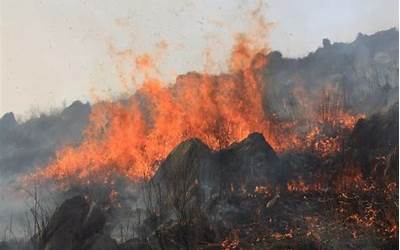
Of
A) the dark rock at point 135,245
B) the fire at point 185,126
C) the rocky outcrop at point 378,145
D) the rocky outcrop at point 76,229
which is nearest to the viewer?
the dark rock at point 135,245

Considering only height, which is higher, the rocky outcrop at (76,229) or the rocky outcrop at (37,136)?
the rocky outcrop at (37,136)

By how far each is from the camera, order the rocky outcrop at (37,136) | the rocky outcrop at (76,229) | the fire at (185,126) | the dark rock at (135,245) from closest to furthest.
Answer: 1. the dark rock at (135,245)
2. the rocky outcrop at (76,229)
3. the fire at (185,126)
4. the rocky outcrop at (37,136)

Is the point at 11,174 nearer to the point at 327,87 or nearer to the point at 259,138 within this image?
the point at 259,138

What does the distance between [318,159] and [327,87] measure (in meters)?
8.00

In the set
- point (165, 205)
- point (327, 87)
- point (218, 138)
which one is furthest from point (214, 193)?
point (327, 87)

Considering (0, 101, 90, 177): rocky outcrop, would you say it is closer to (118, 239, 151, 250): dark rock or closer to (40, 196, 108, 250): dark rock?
(40, 196, 108, 250): dark rock

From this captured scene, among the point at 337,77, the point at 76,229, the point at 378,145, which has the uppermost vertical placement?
the point at 337,77

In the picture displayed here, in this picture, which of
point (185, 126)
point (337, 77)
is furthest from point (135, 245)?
point (337, 77)

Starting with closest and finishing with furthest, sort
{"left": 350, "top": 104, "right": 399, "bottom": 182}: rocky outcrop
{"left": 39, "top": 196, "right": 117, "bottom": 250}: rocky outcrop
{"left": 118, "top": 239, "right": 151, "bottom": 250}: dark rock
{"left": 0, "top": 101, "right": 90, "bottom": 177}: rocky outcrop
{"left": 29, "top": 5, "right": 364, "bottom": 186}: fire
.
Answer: {"left": 118, "top": 239, "right": 151, "bottom": 250}: dark rock
{"left": 39, "top": 196, "right": 117, "bottom": 250}: rocky outcrop
{"left": 350, "top": 104, "right": 399, "bottom": 182}: rocky outcrop
{"left": 29, "top": 5, "right": 364, "bottom": 186}: fire
{"left": 0, "top": 101, "right": 90, "bottom": 177}: rocky outcrop

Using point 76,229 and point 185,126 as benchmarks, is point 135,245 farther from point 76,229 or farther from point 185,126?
point 185,126

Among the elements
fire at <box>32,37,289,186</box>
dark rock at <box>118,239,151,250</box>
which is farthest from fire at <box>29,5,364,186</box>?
dark rock at <box>118,239,151,250</box>

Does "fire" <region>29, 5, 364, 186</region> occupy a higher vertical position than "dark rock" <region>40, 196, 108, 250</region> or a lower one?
higher

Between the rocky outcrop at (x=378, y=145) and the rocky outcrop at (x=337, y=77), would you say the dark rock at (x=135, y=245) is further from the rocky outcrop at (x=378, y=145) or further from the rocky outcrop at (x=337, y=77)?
the rocky outcrop at (x=337, y=77)

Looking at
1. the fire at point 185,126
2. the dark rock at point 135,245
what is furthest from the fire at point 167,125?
the dark rock at point 135,245
